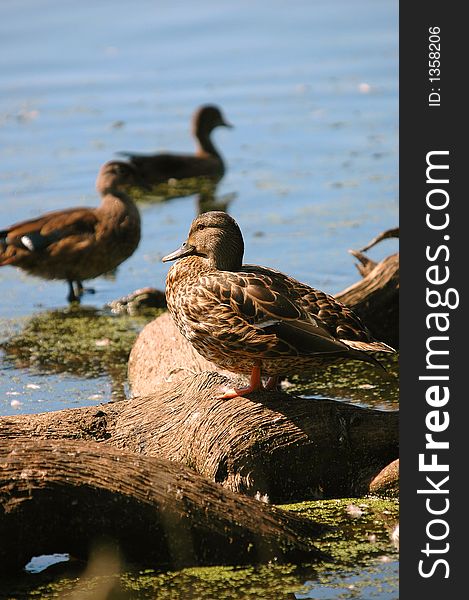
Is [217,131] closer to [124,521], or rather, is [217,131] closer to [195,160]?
[195,160]

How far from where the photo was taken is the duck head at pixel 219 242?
21.1 ft

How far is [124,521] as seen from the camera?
203 inches

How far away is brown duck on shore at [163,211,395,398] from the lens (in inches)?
234

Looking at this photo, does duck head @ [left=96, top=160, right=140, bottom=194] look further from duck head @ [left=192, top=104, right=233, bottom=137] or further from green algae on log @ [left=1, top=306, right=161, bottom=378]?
duck head @ [left=192, top=104, right=233, bottom=137]

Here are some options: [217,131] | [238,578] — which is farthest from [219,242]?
[217,131]

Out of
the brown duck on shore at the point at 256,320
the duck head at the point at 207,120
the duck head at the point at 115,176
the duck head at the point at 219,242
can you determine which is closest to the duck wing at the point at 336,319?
the brown duck on shore at the point at 256,320

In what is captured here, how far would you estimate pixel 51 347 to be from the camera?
8.83m

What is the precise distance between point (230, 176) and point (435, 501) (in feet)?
29.3

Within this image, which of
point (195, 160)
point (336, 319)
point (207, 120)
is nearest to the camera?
point (336, 319)

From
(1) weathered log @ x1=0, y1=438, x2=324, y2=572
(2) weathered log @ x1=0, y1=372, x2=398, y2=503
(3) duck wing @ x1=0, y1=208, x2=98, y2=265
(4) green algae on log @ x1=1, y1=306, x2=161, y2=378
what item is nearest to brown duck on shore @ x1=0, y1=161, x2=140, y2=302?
(3) duck wing @ x1=0, y1=208, x2=98, y2=265

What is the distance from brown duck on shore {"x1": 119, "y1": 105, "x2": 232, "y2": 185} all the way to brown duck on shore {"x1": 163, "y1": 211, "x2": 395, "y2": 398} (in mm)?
6416

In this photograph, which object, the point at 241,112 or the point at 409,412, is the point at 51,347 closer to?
the point at 409,412

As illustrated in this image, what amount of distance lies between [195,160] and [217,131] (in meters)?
2.33

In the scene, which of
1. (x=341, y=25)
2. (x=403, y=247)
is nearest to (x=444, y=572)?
(x=403, y=247)
